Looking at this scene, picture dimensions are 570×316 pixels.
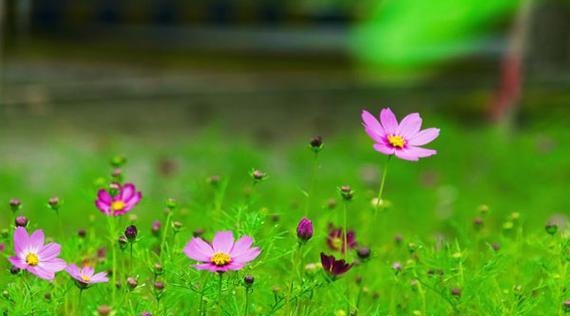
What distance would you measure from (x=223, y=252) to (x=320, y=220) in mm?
696

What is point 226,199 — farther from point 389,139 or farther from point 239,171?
point 389,139

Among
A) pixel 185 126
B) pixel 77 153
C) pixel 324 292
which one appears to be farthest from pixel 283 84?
pixel 324 292

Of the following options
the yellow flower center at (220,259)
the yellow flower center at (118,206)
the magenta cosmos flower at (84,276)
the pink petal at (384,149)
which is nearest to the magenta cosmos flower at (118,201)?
the yellow flower center at (118,206)

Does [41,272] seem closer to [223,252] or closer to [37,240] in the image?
[37,240]

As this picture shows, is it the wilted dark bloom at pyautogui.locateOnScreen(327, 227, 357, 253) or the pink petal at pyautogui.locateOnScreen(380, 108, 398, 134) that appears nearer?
the pink petal at pyautogui.locateOnScreen(380, 108, 398, 134)

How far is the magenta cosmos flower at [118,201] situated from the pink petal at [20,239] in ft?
0.75

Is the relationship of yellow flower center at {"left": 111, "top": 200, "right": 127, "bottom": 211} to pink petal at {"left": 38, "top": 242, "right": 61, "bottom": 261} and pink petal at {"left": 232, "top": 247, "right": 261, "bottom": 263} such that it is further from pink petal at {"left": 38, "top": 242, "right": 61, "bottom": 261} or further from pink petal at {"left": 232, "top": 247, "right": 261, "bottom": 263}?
pink petal at {"left": 232, "top": 247, "right": 261, "bottom": 263}

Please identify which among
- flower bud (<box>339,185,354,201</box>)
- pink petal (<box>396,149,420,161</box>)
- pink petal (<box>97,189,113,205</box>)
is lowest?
flower bud (<box>339,185,354,201</box>)

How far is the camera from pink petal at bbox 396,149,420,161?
5.13 ft

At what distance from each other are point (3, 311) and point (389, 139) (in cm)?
60

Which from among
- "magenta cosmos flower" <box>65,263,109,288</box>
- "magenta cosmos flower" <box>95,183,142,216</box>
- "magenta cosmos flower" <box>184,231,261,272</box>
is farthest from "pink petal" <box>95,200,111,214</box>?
"magenta cosmos flower" <box>184,231,261,272</box>

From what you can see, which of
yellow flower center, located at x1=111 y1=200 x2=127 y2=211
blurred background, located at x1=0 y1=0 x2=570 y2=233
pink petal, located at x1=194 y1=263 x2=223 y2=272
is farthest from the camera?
blurred background, located at x1=0 y1=0 x2=570 y2=233

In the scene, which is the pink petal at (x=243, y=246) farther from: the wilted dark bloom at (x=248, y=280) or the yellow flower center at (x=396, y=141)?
the yellow flower center at (x=396, y=141)

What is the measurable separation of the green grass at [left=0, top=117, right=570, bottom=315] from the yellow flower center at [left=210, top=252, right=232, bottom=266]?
0.09m
